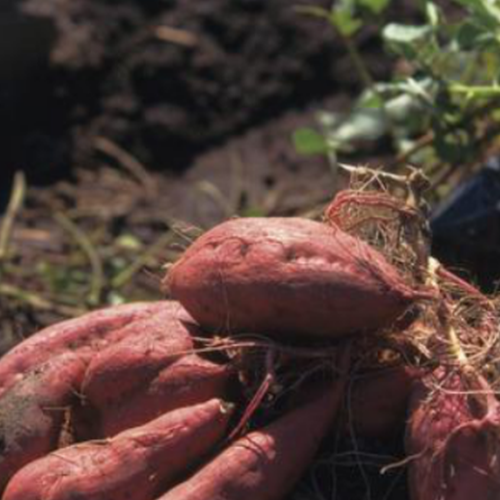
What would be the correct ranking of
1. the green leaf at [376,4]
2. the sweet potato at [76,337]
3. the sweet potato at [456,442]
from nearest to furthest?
the sweet potato at [456,442]
the sweet potato at [76,337]
the green leaf at [376,4]

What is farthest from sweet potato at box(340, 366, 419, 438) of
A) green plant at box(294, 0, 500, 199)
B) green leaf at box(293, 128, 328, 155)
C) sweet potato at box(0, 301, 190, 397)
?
green leaf at box(293, 128, 328, 155)

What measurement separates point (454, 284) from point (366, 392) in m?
0.19

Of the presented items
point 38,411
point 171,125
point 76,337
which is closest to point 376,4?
point 171,125

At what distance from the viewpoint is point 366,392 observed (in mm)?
1840

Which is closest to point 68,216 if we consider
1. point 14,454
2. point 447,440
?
point 14,454

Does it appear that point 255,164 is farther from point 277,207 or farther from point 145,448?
point 145,448

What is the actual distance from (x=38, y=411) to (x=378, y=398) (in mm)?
473

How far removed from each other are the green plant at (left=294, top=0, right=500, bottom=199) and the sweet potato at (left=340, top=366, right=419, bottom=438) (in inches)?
37.1

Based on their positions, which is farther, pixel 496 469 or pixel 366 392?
pixel 366 392

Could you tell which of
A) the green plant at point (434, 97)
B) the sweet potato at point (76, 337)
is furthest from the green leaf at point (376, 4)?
the sweet potato at point (76, 337)

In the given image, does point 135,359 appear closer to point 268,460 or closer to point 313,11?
point 268,460

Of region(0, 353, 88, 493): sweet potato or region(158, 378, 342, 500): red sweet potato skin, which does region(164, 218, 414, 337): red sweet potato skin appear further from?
region(0, 353, 88, 493): sweet potato

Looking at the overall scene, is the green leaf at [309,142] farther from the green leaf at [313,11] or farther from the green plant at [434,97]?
the green leaf at [313,11]

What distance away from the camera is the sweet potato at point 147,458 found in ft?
5.79
